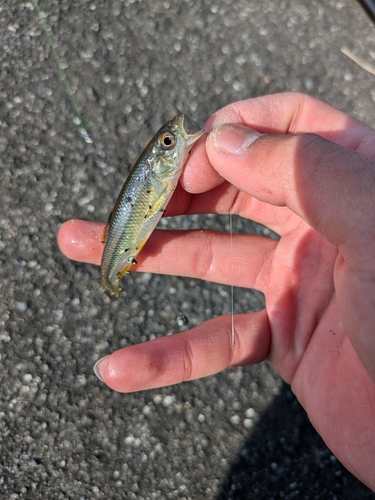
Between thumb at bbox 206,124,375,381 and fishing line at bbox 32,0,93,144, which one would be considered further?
fishing line at bbox 32,0,93,144

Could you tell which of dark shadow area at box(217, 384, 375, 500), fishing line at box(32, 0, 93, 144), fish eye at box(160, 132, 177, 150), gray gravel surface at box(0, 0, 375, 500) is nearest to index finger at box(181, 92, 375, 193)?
→ fish eye at box(160, 132, 177, 150)

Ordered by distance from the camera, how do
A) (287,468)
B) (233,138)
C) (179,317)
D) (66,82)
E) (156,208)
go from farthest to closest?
1. (66,82)
2. (179,317)
3. (287,468)
4. (156,208)
5. (233,138)

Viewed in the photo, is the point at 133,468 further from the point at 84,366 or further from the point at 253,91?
the point at 253,91

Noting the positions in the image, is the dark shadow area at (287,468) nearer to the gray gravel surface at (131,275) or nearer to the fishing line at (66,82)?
the gray gravel surface at (131,275)

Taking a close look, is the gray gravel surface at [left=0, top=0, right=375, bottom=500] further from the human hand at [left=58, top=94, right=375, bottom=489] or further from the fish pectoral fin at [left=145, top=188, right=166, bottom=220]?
the fish pectoral fin at [left=145, top=188, right=166, bottom=220]

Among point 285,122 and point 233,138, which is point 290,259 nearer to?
point 285,122

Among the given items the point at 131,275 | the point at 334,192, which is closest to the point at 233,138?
the point at 334,192

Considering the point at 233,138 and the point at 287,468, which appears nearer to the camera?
the point at 233,138

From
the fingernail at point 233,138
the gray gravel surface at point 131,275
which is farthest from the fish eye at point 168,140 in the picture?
the gray gravel surface at point 131,275
